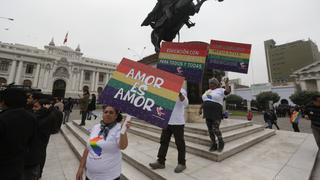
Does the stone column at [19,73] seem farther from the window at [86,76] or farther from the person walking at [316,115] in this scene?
the person walking at [316,115]

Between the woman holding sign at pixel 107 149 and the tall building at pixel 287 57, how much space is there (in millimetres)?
80940

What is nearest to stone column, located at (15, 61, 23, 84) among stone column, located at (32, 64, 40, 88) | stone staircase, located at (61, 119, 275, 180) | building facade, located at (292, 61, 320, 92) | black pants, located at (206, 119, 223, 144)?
stone column, located at (32, 64, 40, 88)

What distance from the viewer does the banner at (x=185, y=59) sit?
3.01 m

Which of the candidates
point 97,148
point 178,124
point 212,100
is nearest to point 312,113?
point 212,100

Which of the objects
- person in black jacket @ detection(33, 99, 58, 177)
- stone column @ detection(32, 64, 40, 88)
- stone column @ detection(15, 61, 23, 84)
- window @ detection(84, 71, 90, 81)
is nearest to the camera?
person in black jacket @ detection(33, 99, 58, 177)

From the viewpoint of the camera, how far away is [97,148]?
1.60m

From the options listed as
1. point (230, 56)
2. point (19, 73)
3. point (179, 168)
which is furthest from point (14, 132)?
point (19, 73)

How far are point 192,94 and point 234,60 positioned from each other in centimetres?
220

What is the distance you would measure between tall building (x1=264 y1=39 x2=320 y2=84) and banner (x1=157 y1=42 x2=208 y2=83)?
3112 inches

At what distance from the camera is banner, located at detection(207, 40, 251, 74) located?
12.6ft

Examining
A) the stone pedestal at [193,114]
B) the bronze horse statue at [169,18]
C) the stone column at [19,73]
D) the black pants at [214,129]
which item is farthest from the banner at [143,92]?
the stone column at [19,73]

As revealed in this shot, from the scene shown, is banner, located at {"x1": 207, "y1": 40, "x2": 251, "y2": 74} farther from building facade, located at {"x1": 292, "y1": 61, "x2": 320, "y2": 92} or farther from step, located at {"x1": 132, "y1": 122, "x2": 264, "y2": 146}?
building facade, located at {"x1": 292, "y1": 61, "x2": 320, "y2": 92}

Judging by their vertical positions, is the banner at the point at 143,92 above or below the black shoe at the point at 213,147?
above

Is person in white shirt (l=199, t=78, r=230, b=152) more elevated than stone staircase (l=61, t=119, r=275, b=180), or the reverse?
person in white shirt (l=199, t=78, r=230, b=152)
